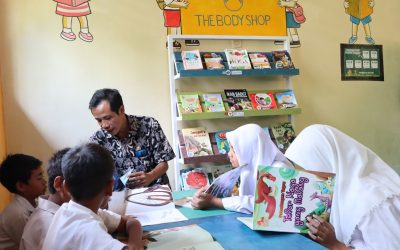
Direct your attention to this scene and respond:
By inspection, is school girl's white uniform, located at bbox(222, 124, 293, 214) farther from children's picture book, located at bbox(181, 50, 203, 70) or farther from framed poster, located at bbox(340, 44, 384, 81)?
framed poster, located at bbox(340, 44, 384, 81)

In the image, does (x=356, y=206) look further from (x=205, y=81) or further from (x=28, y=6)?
(x=28, y=6)

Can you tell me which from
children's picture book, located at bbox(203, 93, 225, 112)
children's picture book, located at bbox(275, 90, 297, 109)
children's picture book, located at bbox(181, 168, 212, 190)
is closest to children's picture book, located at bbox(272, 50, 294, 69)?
children's picture book, located at bbox(275, 90, 297, 109)

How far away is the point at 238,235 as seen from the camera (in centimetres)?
133

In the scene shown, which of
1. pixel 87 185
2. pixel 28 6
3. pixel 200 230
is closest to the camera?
pixel 87 185

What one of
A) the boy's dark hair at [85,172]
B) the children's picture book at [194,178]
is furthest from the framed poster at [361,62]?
the boy's dark hair at [85,172]

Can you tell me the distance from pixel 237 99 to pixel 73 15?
1719 millimetres

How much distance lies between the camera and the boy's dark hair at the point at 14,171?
5.57ft

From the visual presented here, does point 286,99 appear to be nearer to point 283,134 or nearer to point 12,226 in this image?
point 283,134

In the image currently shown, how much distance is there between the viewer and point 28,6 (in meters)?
3.02

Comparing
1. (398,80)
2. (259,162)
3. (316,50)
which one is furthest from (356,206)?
(398,80)

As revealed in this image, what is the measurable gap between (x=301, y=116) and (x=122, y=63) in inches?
79.8

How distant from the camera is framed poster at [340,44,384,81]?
4.02 metres

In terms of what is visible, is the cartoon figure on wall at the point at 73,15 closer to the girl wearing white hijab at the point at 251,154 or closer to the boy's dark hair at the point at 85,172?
the girl wearing white hijab at the point at 251,154

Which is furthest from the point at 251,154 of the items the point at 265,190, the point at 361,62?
the point at 361,62
